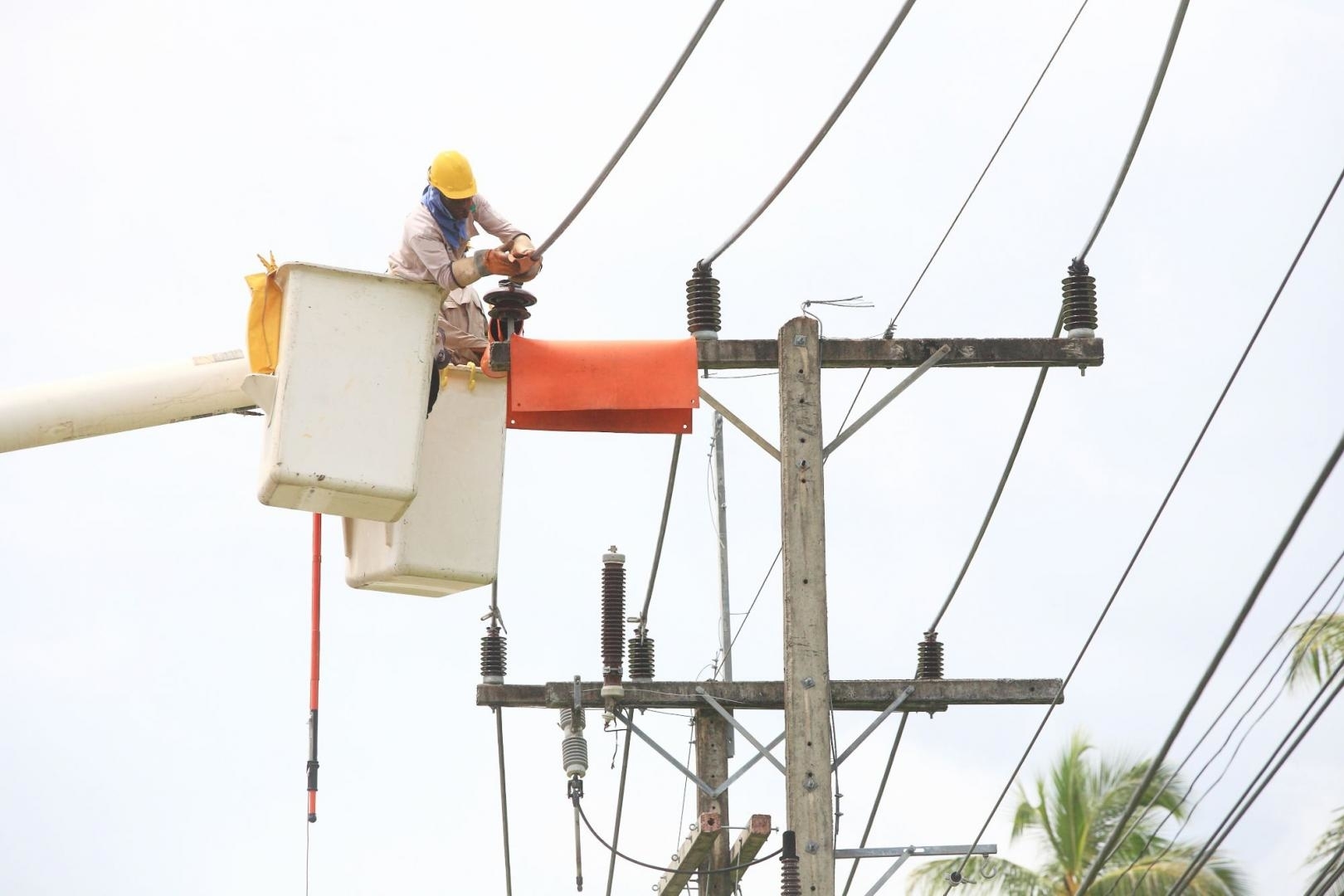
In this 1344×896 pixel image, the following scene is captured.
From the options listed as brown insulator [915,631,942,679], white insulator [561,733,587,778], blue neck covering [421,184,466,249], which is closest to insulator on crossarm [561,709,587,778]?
white insulator [561,733,587,778]

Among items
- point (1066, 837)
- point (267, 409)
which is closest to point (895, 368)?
point (267, 409)

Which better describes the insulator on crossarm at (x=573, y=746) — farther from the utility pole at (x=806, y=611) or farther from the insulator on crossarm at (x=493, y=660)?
the utility pole at (x=806, y=611)

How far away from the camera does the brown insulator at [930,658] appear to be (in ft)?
40.2

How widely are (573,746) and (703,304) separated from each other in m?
3.97

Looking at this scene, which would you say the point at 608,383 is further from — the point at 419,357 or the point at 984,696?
the point at 984,696

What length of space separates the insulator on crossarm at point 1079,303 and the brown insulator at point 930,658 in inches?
115

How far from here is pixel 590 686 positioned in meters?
13.1

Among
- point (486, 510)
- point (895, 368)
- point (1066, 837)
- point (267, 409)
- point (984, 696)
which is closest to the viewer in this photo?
point (267, 409)

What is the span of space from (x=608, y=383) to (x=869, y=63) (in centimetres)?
168

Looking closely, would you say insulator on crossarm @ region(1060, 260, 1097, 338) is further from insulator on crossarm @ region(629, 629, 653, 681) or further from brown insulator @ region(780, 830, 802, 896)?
insulator on crossarm @ region(629, 629, 653, 681)

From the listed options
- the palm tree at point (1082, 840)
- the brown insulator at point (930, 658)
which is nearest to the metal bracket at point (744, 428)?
the brown insulator at point (930, 658)

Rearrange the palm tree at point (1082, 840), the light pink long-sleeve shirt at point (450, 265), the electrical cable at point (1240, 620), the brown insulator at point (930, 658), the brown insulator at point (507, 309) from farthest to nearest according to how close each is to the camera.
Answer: the palm tree at point (1082, 840), the brown insulator at point (930, 658), the brown insulator at point (507, 309), the light pink long-sleeve shirt at point (450, 265), the electrical cable at point (1240, 620)

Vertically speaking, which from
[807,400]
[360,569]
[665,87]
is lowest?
[360,569]

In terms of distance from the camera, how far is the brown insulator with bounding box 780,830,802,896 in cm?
884
